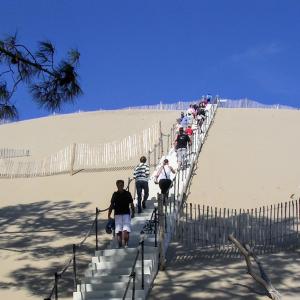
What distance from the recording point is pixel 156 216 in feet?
42.7

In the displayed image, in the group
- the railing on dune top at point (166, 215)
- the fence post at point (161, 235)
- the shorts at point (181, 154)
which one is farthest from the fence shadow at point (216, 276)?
the shorts at point (181, 154)

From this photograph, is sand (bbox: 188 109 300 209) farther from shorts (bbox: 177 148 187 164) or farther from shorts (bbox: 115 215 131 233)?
shorts (bbox: 115 215 131 233)

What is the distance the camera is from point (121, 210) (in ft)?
38.9

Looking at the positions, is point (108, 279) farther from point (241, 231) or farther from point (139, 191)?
point (241, 231)

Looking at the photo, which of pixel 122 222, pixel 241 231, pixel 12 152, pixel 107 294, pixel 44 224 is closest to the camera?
pixel 107 294

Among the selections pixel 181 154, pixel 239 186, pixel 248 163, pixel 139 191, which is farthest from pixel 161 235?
pixel 248 163

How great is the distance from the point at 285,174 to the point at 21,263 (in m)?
13.3

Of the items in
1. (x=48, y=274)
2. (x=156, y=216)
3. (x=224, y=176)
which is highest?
(x=224, y=176)

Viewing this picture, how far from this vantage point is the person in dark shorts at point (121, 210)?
466 inches

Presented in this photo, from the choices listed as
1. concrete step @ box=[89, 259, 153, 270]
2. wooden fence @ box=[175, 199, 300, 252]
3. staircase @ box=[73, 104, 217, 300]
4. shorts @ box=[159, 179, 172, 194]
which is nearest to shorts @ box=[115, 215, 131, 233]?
staircase @ box=[73, 104, 217, 300]

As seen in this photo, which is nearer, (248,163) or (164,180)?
(164,180)

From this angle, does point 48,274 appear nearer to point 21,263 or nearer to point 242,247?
point 21,263

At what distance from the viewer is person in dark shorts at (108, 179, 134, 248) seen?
38.8 feet

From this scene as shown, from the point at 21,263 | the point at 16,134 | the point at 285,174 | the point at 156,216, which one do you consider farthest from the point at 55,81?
the point at 16,134
